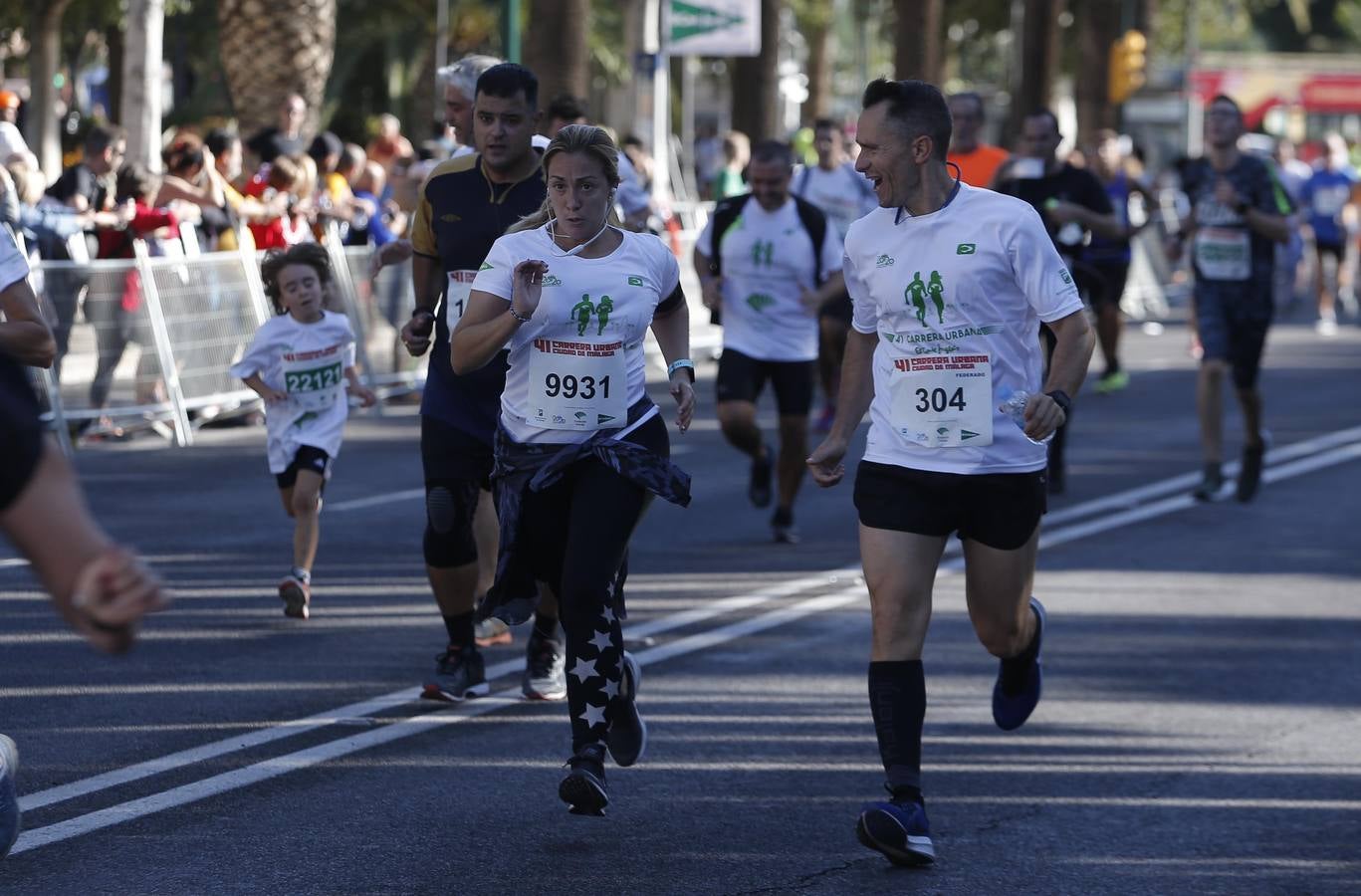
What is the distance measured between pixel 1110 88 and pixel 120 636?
36.2m

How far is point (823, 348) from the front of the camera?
16.0 m

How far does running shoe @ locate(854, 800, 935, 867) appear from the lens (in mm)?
5605

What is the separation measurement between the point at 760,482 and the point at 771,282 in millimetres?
1128

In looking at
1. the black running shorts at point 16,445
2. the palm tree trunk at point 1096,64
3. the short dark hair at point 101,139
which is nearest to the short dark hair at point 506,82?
the black running shorts at point 16,445

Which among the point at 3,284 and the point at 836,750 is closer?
the point at 3,284

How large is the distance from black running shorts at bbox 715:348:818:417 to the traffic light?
2658 centimetres

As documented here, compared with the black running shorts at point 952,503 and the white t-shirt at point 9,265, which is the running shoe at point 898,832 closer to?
the black running shorts at point 952,503

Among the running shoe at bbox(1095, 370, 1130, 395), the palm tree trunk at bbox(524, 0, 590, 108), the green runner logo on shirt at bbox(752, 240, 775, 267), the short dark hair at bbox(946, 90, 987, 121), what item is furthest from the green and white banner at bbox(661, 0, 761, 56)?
the green runner logo on shirt at bbox(752, 240, 775, 267)

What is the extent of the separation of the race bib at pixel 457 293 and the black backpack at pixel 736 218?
417 centimetres

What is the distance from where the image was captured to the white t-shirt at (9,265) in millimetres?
5648

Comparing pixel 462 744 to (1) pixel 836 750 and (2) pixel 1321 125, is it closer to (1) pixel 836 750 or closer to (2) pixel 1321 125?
(1) pixel 836 750

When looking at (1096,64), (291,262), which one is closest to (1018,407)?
(291,262)

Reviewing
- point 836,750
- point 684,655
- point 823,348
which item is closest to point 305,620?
point 684,655

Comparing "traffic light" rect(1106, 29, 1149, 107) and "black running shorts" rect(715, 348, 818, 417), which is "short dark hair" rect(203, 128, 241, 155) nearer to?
"black running shorts" rect(715, 348, 818, 417)
